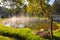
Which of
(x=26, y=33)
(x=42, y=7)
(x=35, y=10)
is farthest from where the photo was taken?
(x=26, y=33)

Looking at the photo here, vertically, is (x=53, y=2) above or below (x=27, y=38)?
above

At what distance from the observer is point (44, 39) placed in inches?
448

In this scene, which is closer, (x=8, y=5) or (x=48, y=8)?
(x=48, y=8)

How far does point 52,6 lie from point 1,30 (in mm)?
3758

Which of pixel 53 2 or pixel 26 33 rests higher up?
pixel 53 2

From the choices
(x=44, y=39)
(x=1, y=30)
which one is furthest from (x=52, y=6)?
(x=1, y=30)

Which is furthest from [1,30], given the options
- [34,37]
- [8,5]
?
[8,5]

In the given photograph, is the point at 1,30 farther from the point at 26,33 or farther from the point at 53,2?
the point at 53,2

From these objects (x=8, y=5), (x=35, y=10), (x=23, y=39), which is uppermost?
(x=35, y=10)

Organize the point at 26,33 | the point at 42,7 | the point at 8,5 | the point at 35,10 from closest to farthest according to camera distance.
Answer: the point at 42,7, the point at 35,10, the point at 26,33, the point at 8,5

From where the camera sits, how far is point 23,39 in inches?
448

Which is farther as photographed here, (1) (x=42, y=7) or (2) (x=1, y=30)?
(2) (x=1, y=30)

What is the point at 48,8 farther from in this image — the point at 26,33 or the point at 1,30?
the point at 1,30

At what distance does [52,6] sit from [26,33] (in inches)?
94.1
